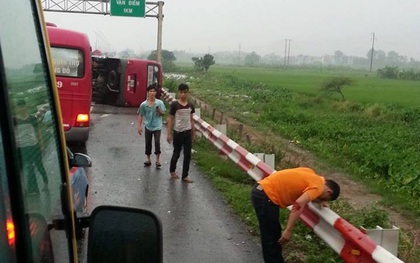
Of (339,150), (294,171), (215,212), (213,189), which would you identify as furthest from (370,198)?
(294,171)

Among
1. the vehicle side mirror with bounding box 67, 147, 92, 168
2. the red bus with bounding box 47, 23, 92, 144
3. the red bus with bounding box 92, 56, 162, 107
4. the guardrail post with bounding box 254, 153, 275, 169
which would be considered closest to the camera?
the vehicle side mirror with bounding box 67, 147, 92, 168

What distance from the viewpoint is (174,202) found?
27.3 feet

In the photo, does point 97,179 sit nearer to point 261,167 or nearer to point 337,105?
point 261,167

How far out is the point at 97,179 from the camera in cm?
973

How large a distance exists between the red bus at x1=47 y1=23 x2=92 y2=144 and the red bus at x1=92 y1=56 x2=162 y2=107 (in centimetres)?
897

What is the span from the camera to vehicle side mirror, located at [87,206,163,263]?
1.80m

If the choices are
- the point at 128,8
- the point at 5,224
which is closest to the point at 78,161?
the point at 5,224

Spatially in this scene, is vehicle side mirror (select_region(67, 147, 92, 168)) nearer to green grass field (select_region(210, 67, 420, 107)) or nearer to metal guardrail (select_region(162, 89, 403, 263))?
metal guardrail (select_region(162, 89, 403, 263))

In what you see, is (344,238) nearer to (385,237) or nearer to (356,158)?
(385,237)

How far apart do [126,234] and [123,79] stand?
20.2 meters

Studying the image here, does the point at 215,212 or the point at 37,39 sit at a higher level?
the point at 37,39

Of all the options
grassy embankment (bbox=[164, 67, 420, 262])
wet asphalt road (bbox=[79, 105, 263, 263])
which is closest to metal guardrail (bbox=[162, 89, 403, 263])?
grassy embankment (bbox=[164, 67, 420, 262])

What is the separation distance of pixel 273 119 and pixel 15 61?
21006 millimetres

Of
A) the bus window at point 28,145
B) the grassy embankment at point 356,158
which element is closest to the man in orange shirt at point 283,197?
the grassy embankment at point 356,158
